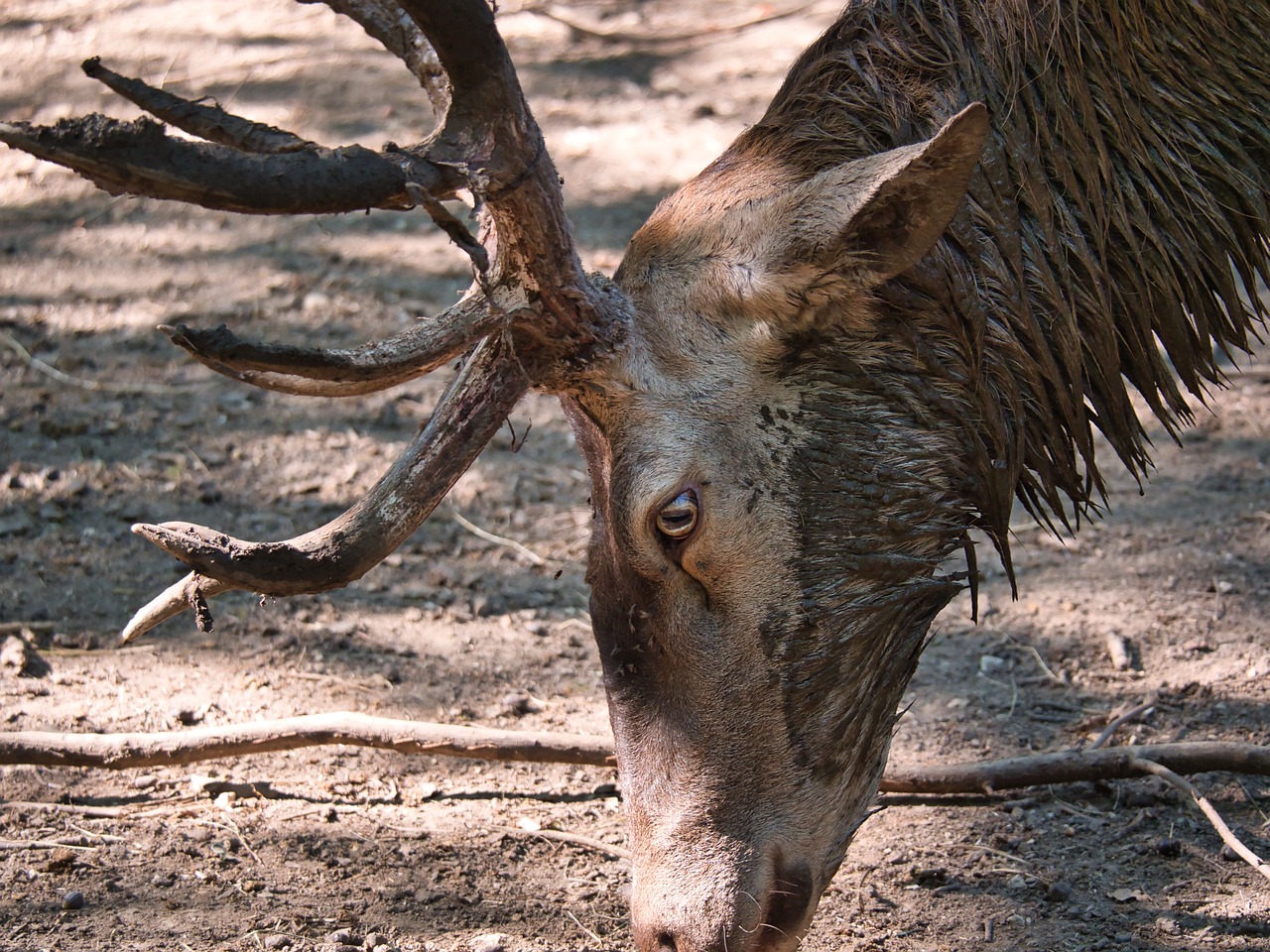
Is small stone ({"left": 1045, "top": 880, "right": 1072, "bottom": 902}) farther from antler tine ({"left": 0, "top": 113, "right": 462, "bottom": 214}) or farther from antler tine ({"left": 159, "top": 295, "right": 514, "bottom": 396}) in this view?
antler tine ({"left": 0, "top": 113, "right": 462, "bottom": 214})

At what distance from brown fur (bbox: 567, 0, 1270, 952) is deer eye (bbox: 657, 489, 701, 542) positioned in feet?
0.08

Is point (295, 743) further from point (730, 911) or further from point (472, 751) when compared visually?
point (730, 911)

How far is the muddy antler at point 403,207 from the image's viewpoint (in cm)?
218

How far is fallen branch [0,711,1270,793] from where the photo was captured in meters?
3.64

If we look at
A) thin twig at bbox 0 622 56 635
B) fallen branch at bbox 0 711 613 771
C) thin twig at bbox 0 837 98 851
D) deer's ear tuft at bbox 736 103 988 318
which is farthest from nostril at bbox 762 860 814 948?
thin twig at bbox 0 622 56 635

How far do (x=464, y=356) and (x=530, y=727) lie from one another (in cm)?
154

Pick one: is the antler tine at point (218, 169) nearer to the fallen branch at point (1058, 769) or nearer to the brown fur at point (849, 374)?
the brown fur at point (849, 374)

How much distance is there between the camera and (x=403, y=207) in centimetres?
249

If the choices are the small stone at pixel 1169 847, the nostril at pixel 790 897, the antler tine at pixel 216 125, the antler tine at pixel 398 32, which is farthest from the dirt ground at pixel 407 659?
the antler tine at pixel 216 125

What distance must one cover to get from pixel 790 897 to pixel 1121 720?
150 centimetres

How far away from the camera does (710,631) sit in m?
2.89

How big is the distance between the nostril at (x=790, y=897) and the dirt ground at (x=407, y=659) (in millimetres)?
362

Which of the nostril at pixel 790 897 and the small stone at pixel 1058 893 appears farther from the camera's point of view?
the small stone at pixel 1058 893

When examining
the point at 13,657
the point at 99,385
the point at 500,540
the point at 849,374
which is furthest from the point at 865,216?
the point at 99,385
